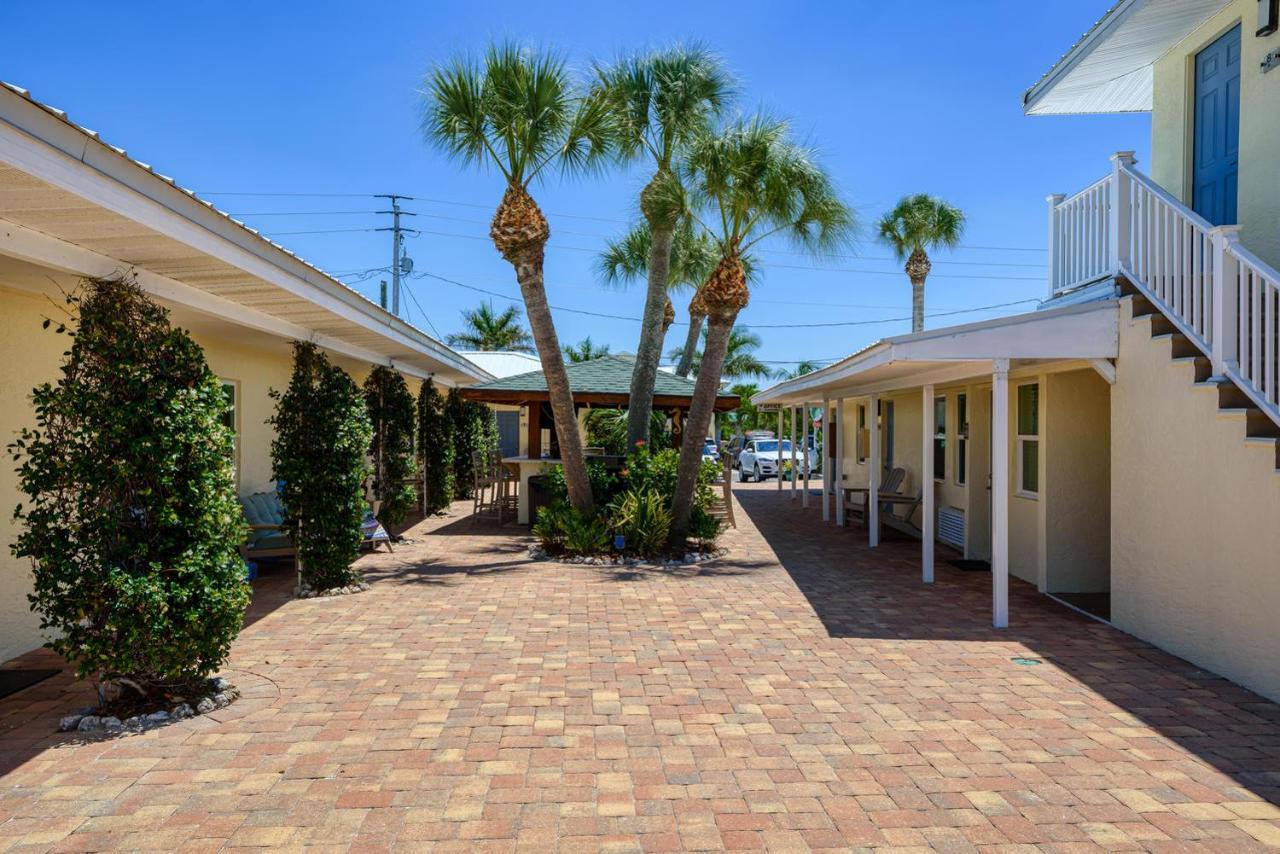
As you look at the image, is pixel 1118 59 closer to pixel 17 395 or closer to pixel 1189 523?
pixel 1189 523

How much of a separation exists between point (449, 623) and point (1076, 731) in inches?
194

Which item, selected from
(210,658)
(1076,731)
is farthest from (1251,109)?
(210,658)

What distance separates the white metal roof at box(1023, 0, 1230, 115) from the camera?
7.90 m

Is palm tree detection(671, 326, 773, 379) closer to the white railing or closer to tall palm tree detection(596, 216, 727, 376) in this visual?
tall palm tree detection(596, 216, 727, 376)

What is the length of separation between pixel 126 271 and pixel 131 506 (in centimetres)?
152

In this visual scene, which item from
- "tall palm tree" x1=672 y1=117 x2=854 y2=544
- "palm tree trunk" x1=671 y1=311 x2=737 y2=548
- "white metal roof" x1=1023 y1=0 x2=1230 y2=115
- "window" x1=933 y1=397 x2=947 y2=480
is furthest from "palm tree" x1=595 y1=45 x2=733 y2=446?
"window" x1=933 y1=397 x2=947 y2=480

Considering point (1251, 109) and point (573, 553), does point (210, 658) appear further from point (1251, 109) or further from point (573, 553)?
point (1251, 109)

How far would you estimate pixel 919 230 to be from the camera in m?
24.4

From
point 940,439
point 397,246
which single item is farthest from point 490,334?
point 940,439

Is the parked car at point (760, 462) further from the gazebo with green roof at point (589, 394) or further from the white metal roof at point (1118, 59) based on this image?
the white metal roof at point (1118, 59)

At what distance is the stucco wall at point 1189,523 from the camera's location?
16.9 ft

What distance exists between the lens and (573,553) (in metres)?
10.8

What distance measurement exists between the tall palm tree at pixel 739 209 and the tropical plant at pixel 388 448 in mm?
4135

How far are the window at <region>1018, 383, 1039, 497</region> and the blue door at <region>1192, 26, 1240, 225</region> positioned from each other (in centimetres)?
248
